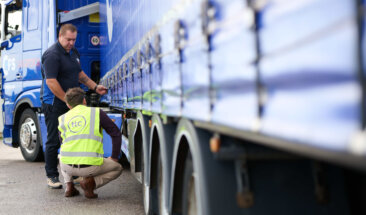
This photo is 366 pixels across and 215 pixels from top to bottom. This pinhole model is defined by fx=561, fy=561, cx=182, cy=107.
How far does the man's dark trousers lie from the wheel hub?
11.4 feet

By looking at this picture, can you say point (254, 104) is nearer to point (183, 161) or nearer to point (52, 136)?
point (183, 161)

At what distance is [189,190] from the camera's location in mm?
3215

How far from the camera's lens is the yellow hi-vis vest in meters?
6.36

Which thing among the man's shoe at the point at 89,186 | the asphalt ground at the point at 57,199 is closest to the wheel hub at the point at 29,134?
the asphalt ground at the point at 57,199

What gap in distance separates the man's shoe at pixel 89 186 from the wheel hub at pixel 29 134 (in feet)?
14.9

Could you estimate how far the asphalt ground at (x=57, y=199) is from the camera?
20.2ft

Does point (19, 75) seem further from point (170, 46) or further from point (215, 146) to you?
point (215, 146)

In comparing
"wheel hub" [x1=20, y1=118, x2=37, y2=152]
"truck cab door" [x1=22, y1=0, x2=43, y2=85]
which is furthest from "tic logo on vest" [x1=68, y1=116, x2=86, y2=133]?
"wheel hub" [x1=20, y1=118, x2=37, y2=152]

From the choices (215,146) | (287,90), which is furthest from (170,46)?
(287,90)

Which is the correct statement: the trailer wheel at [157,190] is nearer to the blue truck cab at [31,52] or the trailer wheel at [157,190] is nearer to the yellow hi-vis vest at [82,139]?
the yellow hi-vis vest at [82,139]

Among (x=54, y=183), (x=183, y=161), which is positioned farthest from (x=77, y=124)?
(x=183, y=161)

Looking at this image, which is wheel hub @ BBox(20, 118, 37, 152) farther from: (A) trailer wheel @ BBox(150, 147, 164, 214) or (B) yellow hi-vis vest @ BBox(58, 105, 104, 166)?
(A) trailer wheel @ BBox(150, 147, 164, 214)

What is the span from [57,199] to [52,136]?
3.51 feet

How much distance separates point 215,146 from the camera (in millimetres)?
2516
